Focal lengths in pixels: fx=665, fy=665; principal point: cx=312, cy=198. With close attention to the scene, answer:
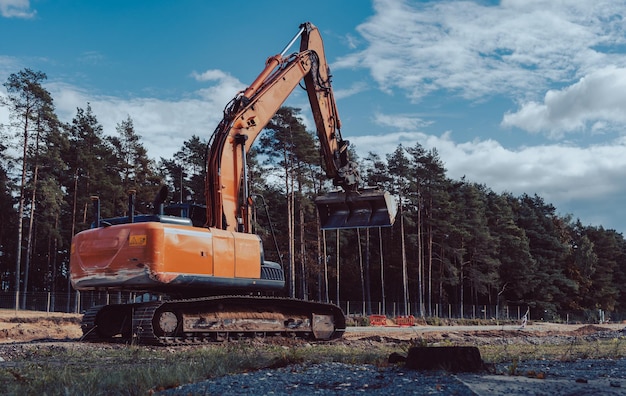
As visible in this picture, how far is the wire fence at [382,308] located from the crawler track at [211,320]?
3.57ft

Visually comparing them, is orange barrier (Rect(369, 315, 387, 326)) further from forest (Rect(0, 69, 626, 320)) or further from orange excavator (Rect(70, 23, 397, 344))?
orange excavator (Rect(70, 23, 397, 344))

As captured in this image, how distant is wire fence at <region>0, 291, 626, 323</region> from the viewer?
42875 millimetres

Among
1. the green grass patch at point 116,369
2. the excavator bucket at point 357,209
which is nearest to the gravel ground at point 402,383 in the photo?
the green grass patch at point 116,369

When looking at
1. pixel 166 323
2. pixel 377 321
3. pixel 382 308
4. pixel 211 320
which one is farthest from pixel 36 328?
pixel 382 308

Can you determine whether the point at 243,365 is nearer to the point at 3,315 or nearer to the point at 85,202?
the point at 3,315

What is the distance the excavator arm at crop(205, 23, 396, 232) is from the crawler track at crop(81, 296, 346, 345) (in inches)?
71.3

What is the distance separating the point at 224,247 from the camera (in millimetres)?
13773

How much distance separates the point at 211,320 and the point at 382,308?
161 feet

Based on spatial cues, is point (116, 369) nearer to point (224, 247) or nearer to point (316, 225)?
point (224, 247)

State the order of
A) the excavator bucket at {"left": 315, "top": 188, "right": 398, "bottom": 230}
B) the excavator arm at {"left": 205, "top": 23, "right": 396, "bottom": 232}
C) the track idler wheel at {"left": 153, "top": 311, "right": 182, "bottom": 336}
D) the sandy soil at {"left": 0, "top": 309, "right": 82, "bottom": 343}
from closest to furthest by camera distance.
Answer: the track idler wheel at {"left": 153, "top": 311, "right": 182, "bottom": 336} → the excavator arm at {"left": 205, "top": 23, "right": 396, "bottom": 232} → the excavator bucket at {"left": 315, "top": 188, "right": 398, "bottom": 230} → the sandy soil at {"left": 0, "top": 309, "right": 82, "bottom": 343}

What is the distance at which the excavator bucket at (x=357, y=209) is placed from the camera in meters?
16.4

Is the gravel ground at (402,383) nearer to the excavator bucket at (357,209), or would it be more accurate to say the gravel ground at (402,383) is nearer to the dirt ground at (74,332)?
the excavator bucket at (357,209)

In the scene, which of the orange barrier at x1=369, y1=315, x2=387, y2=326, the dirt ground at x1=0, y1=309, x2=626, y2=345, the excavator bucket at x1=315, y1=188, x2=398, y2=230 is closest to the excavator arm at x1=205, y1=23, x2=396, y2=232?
the excavator bucket at x1=315, y1=188, x2=398, y2=230

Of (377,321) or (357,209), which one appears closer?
(357,209)
